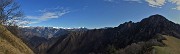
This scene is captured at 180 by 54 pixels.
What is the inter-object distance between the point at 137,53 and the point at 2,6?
71394 millimetres

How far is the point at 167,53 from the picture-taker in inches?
3962

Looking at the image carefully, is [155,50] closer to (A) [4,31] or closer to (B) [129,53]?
(B) [129,53]

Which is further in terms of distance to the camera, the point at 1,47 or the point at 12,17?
the point at 12,17

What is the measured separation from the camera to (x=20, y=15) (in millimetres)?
65062

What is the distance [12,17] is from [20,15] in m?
1.77

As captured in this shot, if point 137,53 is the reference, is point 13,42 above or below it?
above

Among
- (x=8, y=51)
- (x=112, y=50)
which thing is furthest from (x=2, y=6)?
(x=112, y=50)

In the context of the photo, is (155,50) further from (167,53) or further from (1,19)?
(1,19)

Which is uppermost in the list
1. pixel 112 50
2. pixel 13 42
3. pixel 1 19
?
pixel 1 19

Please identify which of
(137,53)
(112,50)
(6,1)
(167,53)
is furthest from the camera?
(112,50)

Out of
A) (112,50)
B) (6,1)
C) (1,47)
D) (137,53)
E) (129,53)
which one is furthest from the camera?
(112,50)

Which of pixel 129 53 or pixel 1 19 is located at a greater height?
pixel 1 19

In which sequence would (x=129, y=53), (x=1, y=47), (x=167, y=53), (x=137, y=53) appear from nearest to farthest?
(x=1, y=47)
(x=167, y=53)
(x=137, y=53)
(x=129, y=53)

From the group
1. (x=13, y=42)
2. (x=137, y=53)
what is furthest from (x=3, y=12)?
(x=137, y=53)
